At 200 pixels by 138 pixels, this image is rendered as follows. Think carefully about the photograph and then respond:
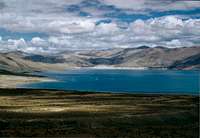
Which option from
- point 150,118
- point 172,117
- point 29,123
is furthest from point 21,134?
point 172,117

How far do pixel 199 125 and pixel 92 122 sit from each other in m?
16.8

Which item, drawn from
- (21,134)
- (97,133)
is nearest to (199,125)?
(97,133)

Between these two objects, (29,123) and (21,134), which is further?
(29,123)

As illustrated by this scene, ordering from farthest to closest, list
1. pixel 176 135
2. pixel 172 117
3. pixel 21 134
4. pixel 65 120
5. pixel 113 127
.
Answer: pixel 172 117 → pixel 65 120 → pixel 113 127 → pixel 176 135 → pixel 21 134

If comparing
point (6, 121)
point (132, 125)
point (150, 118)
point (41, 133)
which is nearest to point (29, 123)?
point (6, 121)

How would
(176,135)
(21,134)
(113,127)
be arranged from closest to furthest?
(21,134), (176,135), (113,127)

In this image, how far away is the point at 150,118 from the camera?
66625 mm

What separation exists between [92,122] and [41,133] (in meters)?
12.5

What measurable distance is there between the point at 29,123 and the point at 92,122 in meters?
9.70

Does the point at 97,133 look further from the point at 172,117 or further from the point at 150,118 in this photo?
the point at 172,117

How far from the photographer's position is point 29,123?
2325 inches

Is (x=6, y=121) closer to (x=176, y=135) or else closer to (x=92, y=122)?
(x=92, y=122)

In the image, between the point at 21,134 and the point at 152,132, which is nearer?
the point at 21,134

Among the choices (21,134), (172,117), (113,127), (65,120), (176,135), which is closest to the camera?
(21,134)
